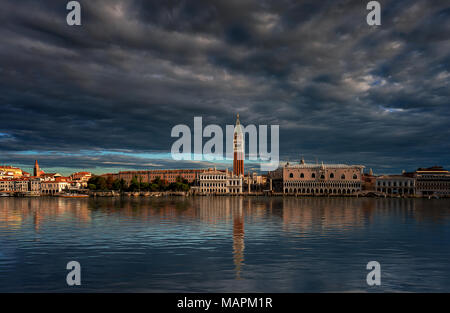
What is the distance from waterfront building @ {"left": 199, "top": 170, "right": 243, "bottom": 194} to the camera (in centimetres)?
13785

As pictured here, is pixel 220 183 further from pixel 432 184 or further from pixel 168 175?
pixel 432 184

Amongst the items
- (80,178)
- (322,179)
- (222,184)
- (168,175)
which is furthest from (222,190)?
(80,178)

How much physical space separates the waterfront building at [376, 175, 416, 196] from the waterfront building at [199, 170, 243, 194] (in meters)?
48.8

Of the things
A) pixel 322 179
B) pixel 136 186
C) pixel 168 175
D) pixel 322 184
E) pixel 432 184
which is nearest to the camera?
pixel 432 184

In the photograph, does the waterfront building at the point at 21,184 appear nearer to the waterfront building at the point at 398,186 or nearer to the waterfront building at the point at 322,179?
the waterfront building at the point at 322,179

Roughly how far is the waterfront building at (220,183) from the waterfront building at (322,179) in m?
17.3

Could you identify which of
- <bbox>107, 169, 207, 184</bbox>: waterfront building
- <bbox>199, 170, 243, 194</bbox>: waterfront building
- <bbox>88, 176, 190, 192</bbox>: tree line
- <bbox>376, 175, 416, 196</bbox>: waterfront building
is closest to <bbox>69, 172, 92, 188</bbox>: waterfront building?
<bbox>107, 169, 207, 184</bbox>: waterfront building

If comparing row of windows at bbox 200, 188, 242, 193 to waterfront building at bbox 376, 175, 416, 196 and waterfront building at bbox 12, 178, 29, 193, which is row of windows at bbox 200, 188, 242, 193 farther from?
waterfront building at bbox 12, 178, 29, 193

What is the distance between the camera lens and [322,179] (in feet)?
443

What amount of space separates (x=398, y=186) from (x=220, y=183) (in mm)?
60373

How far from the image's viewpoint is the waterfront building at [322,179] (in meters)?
132
